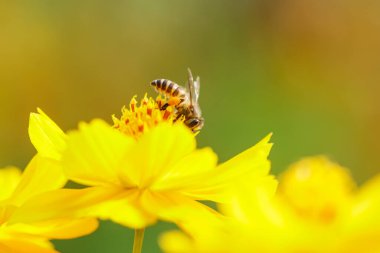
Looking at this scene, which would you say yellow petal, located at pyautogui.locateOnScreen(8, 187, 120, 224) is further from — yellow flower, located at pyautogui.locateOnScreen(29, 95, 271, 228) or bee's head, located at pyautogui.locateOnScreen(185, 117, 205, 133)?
bee's head, located at pyautogui.locateOnScreen(185, 117, 205, 133)

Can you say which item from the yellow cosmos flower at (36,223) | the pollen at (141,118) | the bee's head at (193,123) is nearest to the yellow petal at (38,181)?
the yellow cosmos flower at (36,223)

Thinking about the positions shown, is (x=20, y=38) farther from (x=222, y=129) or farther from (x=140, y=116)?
(x=140, y=116)

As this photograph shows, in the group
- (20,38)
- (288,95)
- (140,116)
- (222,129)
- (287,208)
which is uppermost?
(20,38)

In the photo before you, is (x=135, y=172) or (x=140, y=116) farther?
(x=140, y=116)

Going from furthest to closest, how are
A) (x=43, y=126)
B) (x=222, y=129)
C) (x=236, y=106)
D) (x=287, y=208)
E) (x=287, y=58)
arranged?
(x=287, y=58) → (x=236, y=106) → (x=222, y=129) → (x=43, y=126) → (x=287, y=208)

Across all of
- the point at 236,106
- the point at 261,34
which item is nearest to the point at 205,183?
the point at 236,106
